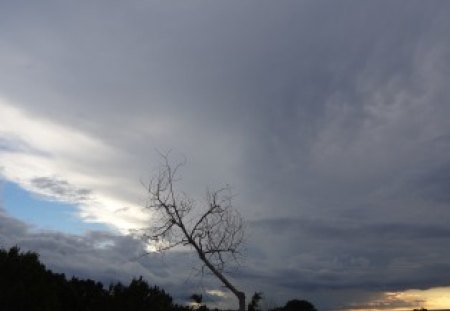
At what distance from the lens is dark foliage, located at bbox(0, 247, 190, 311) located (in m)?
22.9

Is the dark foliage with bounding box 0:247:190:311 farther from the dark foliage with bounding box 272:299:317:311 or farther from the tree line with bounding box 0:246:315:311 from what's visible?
the dark foliage with bounding box 272:299:317:311

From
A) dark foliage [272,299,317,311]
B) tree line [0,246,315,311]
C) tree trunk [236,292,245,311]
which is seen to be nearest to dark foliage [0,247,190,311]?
tree line [0,246,315,311]

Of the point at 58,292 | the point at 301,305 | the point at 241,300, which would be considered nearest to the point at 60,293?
the point at 58,292

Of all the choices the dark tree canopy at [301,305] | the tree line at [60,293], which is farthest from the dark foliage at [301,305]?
the tree line at [60,293]

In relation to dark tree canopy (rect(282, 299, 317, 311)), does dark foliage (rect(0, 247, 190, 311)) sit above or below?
below

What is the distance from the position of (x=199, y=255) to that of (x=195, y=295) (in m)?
2.48

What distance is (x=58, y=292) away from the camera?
89.4 feet

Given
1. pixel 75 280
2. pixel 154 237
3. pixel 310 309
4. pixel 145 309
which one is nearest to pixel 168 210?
pixel 154 237

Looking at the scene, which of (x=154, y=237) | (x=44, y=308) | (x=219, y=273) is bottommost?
(x=44, y=308)

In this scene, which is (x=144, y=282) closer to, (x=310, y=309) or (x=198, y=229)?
(x=198, y=229)

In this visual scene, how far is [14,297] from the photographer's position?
22734 millimetres

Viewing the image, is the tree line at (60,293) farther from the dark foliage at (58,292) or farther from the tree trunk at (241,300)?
the tree trunk at (241,300)

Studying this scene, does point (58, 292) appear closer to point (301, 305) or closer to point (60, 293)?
point (60, 293)

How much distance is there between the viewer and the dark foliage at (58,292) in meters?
22.9
